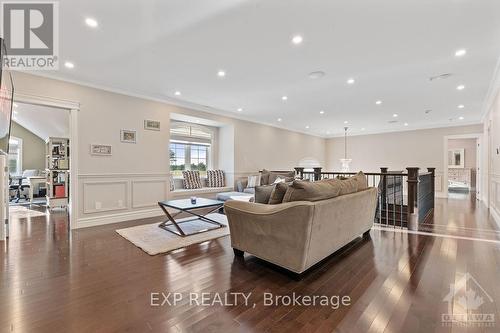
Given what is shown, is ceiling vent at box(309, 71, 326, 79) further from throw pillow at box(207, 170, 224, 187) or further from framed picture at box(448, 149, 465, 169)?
framed picture at box(448, 149, 465, 169)

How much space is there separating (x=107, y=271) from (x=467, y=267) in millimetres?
3761

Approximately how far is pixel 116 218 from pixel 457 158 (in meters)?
13.6

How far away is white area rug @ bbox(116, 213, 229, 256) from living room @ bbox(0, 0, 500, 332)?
0.04m

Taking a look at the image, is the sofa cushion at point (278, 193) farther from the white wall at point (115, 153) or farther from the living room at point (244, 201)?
the white wall at point (115, 153)

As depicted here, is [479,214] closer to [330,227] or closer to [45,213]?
[330,227]

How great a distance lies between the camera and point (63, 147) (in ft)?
20.1

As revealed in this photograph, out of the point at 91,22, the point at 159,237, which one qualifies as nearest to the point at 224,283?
the point at 159,237

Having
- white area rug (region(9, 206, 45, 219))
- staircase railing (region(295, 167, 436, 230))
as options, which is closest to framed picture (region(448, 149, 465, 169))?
staircase railing (region(295, 167, 436, 230))

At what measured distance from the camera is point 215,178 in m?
6.80

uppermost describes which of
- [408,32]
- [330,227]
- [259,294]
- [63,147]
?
[408,32]

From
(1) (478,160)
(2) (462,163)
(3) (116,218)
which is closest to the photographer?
(3) (116,218)

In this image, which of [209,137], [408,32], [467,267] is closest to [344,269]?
[467,267]

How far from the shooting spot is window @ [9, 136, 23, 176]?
8562 millimetres

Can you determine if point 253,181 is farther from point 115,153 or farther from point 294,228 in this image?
point 294,228
